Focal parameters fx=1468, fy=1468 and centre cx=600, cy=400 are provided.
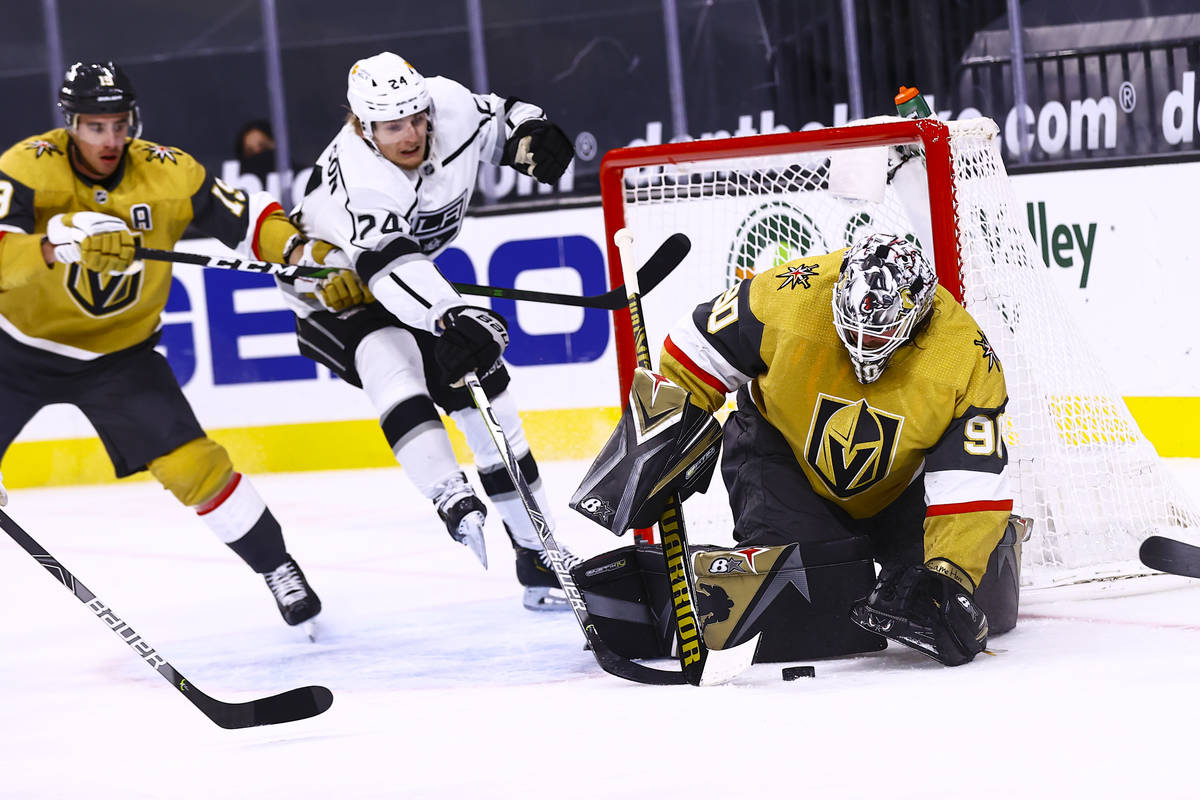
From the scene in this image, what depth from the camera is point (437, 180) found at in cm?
299

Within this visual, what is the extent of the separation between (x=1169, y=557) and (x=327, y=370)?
3.58m

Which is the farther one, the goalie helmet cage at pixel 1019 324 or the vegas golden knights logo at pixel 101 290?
the vegas golden knights logo at pixel 101 290

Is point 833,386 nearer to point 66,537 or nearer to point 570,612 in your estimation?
point 570,612

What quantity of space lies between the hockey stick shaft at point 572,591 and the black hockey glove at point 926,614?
332 millimetres

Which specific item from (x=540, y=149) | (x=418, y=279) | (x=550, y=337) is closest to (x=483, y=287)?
(x=418, y=279)

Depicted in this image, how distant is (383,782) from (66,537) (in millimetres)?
2973

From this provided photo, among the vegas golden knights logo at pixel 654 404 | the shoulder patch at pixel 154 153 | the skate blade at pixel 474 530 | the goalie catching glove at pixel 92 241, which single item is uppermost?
the shoulder patch at pixel 154 153

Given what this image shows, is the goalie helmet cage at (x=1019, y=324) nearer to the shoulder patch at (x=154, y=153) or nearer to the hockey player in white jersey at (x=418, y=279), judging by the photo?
the hockey player in white jersey at (x=418, y=279)

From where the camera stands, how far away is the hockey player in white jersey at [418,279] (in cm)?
273

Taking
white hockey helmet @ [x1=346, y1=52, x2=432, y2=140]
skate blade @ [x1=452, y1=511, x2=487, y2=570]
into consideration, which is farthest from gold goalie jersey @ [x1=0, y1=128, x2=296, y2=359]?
skate blade @ [x1=452, y1=511, x2=487, y2=570]

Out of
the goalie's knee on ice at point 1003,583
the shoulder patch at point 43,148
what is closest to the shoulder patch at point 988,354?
the goalie's knee on ice at point 1003,583

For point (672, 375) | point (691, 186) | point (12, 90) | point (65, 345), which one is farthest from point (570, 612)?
point (12, 90)

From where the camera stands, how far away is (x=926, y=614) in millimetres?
2141

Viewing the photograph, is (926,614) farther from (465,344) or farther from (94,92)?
(94,92)
